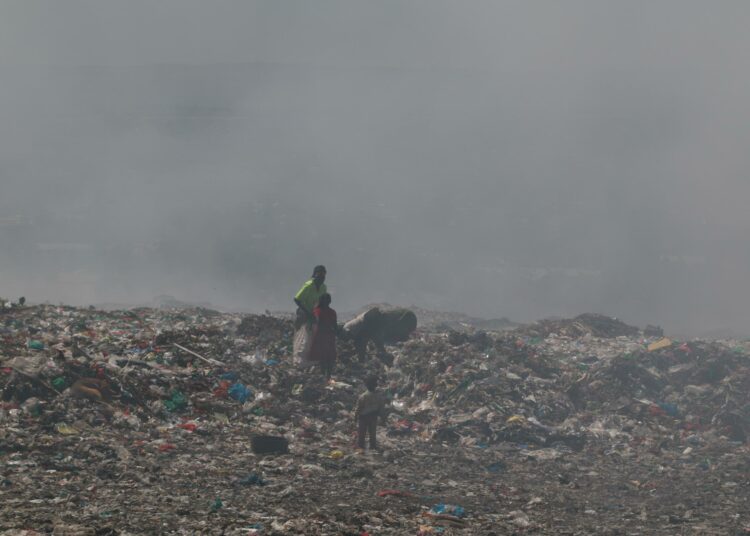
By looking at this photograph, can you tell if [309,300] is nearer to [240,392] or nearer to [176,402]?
[240,392]

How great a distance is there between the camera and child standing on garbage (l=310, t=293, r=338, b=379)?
11086 millimetres

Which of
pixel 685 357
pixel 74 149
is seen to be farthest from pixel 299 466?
pixel 74 149

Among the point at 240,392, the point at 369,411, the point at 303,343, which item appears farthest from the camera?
the point at 303,343

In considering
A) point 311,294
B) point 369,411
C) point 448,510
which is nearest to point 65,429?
point 369,411

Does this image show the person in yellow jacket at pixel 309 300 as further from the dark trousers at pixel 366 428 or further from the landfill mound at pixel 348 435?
the dark trousers at pixel 366 428

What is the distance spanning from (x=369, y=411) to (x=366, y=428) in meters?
0.27

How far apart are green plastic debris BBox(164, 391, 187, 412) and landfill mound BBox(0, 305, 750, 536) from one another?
0.04 m

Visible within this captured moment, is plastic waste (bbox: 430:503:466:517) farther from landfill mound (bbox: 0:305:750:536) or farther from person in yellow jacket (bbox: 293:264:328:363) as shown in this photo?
person in yellow jacket (bbox: 293:264:328:363)

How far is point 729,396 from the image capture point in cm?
1282

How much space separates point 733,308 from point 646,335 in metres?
19.7

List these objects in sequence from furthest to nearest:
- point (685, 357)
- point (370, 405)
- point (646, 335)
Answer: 1. point (646, 335)
2. point (685, 357)
3. point (370, 405)

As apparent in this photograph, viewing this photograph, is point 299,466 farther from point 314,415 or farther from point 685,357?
point 685,357

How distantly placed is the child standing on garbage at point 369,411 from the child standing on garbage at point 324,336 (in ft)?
6.84

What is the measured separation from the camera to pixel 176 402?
30.8 feet
